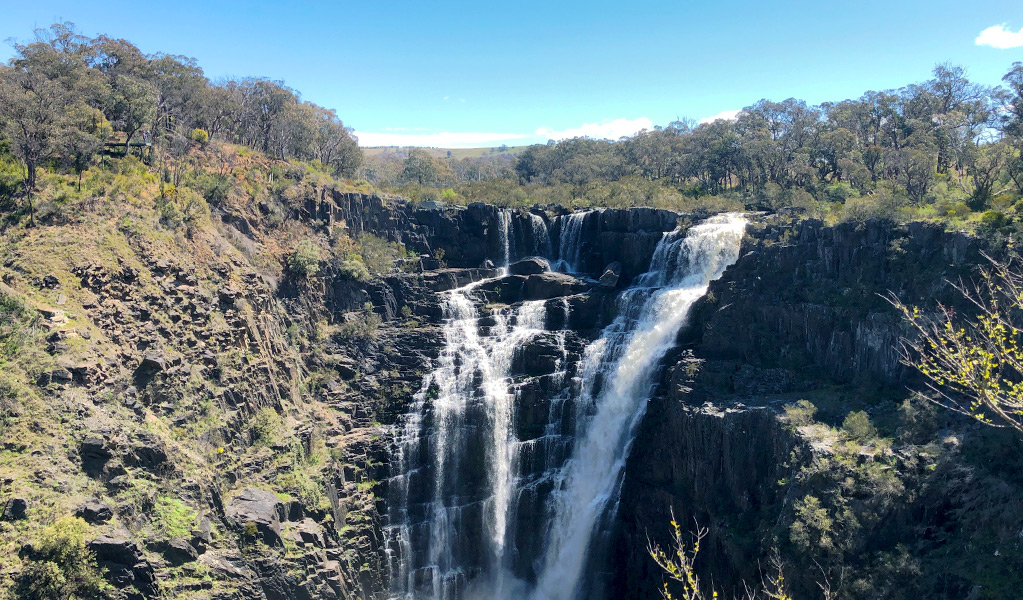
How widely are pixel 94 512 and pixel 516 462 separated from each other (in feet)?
74.0

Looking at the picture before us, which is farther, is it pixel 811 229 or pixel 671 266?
pixel 671 266

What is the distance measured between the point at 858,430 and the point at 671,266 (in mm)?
18558

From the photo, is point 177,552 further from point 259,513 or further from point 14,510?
point 14,510

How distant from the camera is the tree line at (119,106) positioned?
33.3 m

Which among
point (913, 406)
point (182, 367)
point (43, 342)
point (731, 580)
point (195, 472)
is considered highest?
point (43, 342)

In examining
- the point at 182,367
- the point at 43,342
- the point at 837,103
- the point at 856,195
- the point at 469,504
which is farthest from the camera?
the point at 837,103

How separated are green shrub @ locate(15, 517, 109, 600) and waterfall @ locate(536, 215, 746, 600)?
77.4 feet

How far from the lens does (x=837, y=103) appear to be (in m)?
67.4

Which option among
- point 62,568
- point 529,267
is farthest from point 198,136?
point 62,568

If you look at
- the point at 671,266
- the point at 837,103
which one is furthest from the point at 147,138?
the point at 837,103

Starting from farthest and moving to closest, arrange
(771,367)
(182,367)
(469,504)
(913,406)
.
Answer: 1. (469,504)
2. (771,367)
3. (182,367)
4. (913,406)

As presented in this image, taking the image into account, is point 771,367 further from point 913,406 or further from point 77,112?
point 77,112

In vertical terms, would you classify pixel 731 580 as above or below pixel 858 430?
below

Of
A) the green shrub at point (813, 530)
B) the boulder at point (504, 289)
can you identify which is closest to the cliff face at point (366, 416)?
the green shrub at point (813, 530)
